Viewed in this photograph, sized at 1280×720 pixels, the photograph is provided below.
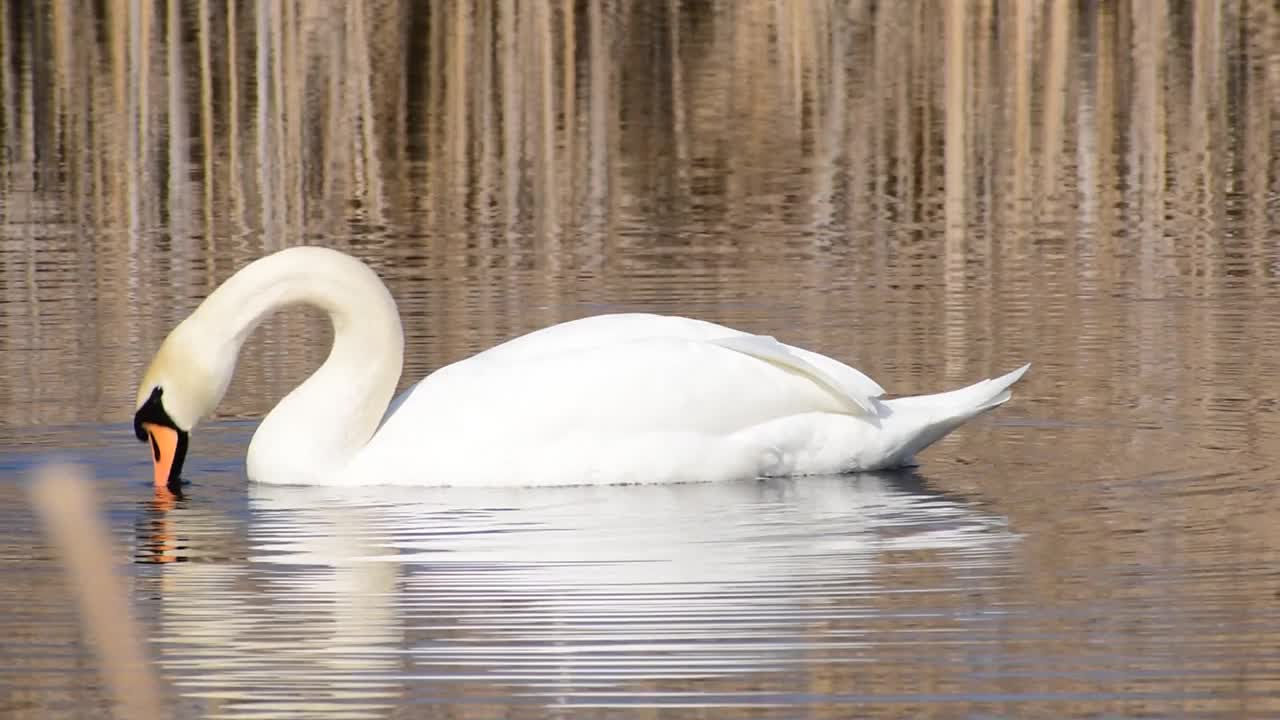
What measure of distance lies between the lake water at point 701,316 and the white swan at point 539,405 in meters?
0.14

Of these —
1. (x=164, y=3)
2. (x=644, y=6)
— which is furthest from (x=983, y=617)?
(x=164, y=3)

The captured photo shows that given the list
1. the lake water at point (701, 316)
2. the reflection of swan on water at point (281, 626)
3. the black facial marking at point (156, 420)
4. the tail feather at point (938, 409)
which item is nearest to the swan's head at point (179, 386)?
the black facial marking at point (156, 420)

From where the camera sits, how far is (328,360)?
→ 7715 millimetres

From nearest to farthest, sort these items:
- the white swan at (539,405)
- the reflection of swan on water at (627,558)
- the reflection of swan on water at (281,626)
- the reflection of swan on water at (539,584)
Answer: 1. the reflection of swan on water at (281,626)
2. the reflection of swan on water at (539,584)
3. the reflection of swan on water at (627,558)
4. the white swan at (539,405)

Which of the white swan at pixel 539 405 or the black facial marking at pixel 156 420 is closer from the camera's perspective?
the white swan at pixel 539 405

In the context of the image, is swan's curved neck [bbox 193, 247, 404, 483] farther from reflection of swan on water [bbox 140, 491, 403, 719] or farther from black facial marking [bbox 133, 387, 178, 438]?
reflection of swan on water [bbox 140, 491, 403, 719]

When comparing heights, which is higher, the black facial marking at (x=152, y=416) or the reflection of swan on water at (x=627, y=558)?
the black facial marking at (x=152, y=416)

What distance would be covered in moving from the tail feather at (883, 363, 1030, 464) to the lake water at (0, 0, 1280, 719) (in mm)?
157

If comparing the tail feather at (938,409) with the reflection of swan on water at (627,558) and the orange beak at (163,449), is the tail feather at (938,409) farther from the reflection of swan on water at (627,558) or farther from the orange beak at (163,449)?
the orange beak at (163,449)

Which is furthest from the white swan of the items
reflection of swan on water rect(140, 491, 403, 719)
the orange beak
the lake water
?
reflection of swan on water rect(140, 491, 403, 719)

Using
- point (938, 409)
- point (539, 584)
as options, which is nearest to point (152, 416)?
point (539, 584)

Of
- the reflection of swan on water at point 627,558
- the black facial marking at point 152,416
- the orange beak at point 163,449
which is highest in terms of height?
the black facial marking at point 152,416

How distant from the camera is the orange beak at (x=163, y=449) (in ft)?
24.7

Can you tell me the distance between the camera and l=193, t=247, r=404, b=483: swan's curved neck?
7590 millimetres
